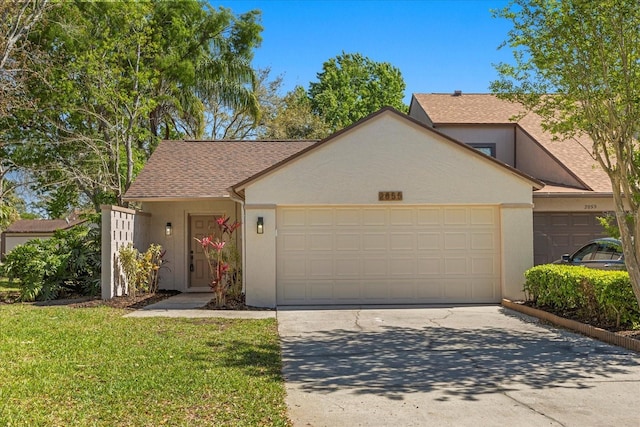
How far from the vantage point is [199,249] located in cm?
1672

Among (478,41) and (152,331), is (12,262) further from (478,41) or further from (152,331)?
(478,41)

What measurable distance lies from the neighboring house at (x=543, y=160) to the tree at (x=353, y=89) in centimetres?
2127

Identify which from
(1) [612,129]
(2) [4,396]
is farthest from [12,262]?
(1) [612,129]

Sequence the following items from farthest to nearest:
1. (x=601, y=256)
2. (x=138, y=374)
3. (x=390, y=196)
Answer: (x=390, y=196), (x=601, y=256), (x=138, y=374)

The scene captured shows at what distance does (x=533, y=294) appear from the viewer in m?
12.5

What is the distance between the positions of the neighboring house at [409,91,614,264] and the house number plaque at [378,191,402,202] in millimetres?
3124

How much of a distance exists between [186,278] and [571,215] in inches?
401

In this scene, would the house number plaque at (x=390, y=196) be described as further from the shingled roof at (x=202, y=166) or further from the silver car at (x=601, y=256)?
the shingled roof at (x=202, y=166)

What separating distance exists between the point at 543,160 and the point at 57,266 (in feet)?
43.9

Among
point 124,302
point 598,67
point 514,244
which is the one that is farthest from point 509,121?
point 124,302

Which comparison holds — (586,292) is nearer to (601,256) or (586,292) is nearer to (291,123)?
(601,256)

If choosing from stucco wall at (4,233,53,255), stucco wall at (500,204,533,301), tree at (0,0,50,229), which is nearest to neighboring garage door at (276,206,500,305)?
stucco wall at (500,204,533,301)

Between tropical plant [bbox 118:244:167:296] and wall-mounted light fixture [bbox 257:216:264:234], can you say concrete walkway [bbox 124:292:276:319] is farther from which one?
wall-mounted light fixture [bbox 257:216:264:234]

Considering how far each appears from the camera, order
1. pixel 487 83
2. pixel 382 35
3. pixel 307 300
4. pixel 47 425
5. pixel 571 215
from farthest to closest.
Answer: pixel 382 35, pixel 571 215, pixel 307 300, pixel 487 83, pixel 47 425
